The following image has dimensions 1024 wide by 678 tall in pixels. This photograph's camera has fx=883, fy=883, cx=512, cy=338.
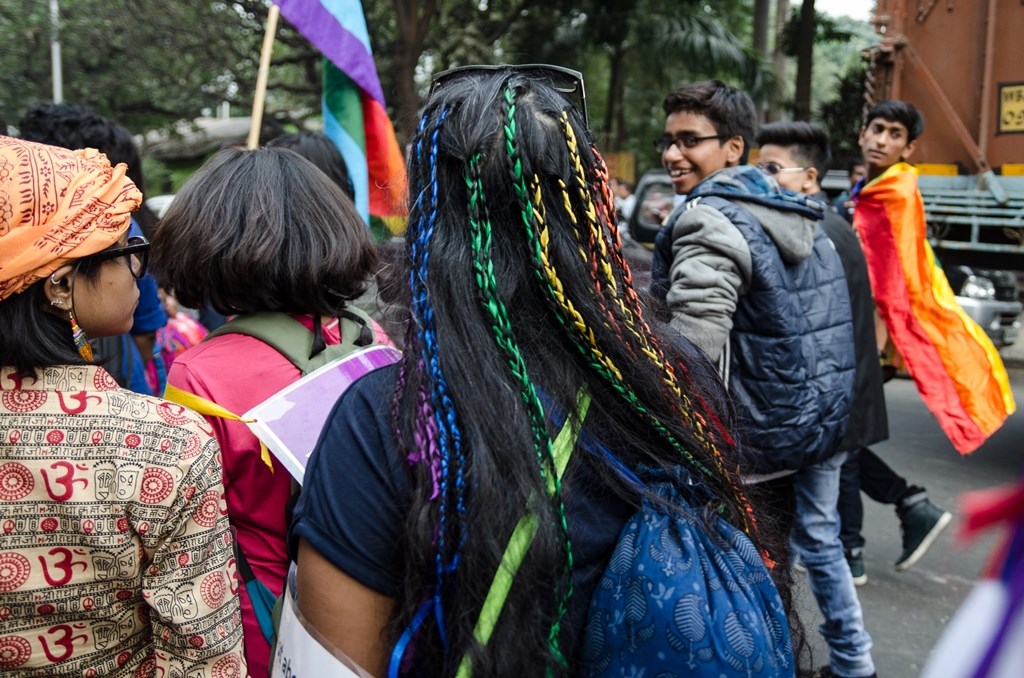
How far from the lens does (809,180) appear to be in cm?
A: 477

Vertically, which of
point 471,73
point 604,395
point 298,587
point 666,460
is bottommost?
point 298,587

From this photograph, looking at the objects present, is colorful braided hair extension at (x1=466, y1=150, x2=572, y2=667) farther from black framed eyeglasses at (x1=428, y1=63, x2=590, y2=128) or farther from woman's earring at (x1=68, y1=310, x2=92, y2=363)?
woman's earring at (x1=68, y1=310, x2=92, y2=363)

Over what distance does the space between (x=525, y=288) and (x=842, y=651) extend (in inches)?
102

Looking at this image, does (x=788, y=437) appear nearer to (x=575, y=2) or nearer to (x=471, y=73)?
(x=471, y=73)

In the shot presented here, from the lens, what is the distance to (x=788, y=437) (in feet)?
9.59

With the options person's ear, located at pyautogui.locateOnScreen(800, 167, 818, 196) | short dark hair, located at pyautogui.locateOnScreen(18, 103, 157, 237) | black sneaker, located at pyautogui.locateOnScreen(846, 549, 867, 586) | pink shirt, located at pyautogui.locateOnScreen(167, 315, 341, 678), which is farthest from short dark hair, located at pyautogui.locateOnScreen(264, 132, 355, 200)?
black sneaker, located at pyautogui.locateOnScreen(846, 549, 867, 586)

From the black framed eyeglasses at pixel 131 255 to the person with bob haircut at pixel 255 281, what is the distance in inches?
8.2

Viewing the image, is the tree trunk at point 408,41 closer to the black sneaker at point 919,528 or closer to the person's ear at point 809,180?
the person's ear at point 809,180

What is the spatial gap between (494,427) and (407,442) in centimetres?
12

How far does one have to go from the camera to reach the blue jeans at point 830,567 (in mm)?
3217

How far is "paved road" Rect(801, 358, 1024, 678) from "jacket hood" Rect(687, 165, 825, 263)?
112cm

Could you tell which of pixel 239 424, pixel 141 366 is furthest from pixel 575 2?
pixel 239 424

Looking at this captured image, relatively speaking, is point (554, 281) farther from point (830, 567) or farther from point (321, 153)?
point (830, 567)

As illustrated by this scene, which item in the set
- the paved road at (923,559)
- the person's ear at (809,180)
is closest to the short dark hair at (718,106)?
the person's ear at (809,180)
